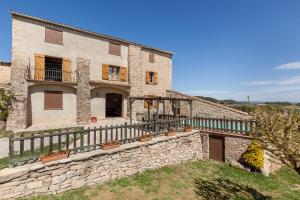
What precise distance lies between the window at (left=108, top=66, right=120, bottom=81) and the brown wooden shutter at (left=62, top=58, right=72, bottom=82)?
14.5 ft

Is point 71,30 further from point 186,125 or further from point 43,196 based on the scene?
point 43,196

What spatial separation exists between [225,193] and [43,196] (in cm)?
698

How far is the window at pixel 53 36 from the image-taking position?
1612 cm

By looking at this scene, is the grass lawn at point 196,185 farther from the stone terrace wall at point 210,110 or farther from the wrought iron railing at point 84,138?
the stone terrace wall at point 210,110

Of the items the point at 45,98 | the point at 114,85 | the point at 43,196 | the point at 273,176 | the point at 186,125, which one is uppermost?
the point at 114,85

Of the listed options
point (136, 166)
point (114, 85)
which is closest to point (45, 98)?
point (114, 85)

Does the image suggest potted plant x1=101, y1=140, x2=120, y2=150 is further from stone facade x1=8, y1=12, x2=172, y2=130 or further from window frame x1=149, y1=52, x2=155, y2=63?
window frame x1=149, y1=52, x2=155, y2=63

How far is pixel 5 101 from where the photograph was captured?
14.2 meters

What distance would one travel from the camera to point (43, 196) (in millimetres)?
5633

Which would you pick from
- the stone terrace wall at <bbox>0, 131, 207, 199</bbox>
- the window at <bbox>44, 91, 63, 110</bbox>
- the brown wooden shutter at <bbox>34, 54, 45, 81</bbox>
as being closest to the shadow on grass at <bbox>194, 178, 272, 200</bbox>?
the stone terrace wall at <bbox>0, 131, 207, 199</bbox>

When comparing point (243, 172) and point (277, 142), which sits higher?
point (277, 142)

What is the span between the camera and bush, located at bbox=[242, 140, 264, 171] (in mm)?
10172

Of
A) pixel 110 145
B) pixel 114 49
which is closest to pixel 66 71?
pixel 114 49

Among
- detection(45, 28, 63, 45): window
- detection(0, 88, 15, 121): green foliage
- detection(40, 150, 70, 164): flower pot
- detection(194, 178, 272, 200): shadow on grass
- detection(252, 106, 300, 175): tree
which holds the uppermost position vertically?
detection(45, 28, 63, 45): window
